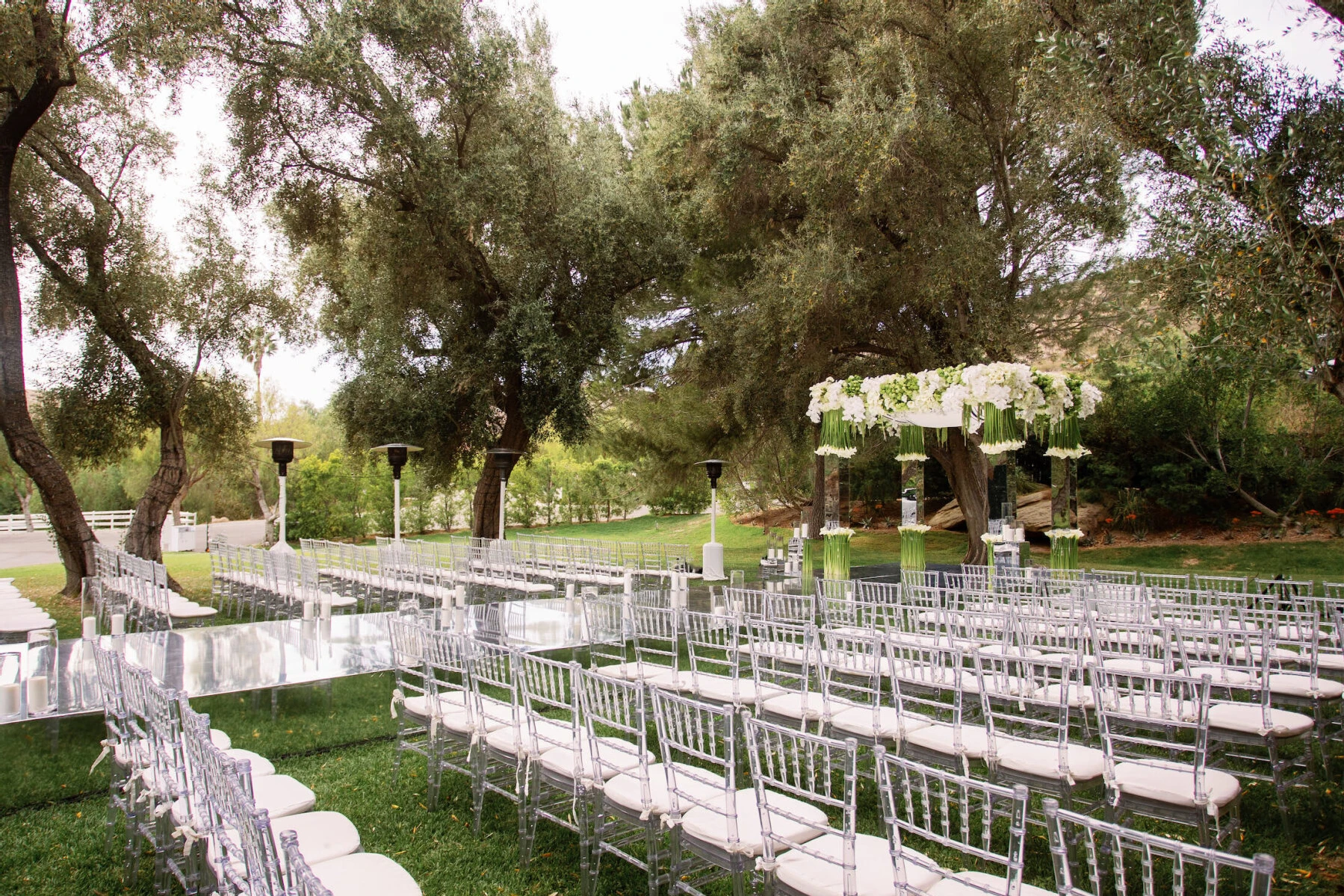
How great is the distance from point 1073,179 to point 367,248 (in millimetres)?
12812

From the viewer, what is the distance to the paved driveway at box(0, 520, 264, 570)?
21.9 m

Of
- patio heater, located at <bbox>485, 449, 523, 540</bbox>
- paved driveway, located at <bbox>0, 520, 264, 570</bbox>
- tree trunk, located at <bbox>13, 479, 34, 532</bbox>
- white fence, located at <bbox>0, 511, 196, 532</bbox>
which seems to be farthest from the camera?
white fence, located at <bbox>0, 511, 196, 532</bbox>

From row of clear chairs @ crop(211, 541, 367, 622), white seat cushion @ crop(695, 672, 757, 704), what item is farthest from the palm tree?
white seat cushion @ crop(695, 672, 757, 704)

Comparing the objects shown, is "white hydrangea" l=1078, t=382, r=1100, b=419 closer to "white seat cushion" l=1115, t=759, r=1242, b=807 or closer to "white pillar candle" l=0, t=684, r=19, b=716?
"white seat cushion" l=1115, t=759, r=1242, b=807

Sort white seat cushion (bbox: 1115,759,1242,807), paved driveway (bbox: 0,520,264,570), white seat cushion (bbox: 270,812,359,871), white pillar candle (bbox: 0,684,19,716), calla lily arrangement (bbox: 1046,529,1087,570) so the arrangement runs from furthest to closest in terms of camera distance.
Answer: paved driveway (bbox: 0,520,264,570), calla lily arrangement (bbox: 1046,529,1087,570), white pillar candle (bbox: 0,684,19,716), white seat cushion (bbox: 1115,759,1242,807), white seat cushion (bbox: 270,812,359,871)

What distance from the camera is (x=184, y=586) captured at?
14914 millimetres

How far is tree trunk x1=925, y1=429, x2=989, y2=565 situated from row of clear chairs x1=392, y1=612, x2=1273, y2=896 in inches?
433

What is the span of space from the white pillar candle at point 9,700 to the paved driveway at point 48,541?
49.4ft

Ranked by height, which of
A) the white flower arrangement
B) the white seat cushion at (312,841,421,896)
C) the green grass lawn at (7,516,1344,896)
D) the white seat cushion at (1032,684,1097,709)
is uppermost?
the white flower arrangement

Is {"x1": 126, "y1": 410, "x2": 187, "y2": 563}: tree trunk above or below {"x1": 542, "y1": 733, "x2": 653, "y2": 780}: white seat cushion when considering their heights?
above

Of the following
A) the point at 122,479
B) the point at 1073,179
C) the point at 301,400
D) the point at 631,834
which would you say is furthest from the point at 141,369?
the point at 301,400

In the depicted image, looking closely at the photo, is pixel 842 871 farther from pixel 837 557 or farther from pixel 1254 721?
pixel 837 557

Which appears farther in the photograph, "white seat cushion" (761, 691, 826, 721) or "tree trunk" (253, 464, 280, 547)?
"tree trunk" (253, 464, 280, 547)

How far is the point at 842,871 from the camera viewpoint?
9.32 feet
